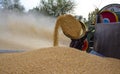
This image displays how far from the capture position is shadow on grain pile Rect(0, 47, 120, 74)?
2.23m

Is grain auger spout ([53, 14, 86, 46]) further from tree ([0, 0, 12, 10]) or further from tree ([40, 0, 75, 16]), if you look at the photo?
tree ([40, 0, 75, 16])

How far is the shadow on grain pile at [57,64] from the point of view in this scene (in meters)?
2.23

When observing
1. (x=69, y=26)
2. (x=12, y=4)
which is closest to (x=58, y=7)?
(x=12, y=4)

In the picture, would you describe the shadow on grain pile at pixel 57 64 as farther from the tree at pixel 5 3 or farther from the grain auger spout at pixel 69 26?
the tree at pixel 5 3

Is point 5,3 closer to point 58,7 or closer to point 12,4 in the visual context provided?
point 12,4

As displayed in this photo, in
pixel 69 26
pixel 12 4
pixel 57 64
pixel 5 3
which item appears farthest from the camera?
pixel 12 4

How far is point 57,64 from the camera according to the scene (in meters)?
2.33

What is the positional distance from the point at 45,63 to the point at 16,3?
2719cm

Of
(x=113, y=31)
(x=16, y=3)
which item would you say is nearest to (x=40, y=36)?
(x=16, y=3)

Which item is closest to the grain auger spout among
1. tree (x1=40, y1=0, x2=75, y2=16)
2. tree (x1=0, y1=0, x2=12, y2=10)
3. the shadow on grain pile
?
the shadow on grain pile

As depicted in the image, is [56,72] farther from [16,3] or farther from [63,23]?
[16,3]

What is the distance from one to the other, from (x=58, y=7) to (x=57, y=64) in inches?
1118

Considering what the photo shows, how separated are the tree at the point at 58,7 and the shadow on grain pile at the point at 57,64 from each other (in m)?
27.3

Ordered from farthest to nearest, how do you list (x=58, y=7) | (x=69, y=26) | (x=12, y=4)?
(x=58, y=7)
(x=12, y=4)
(x=69, y=26)
